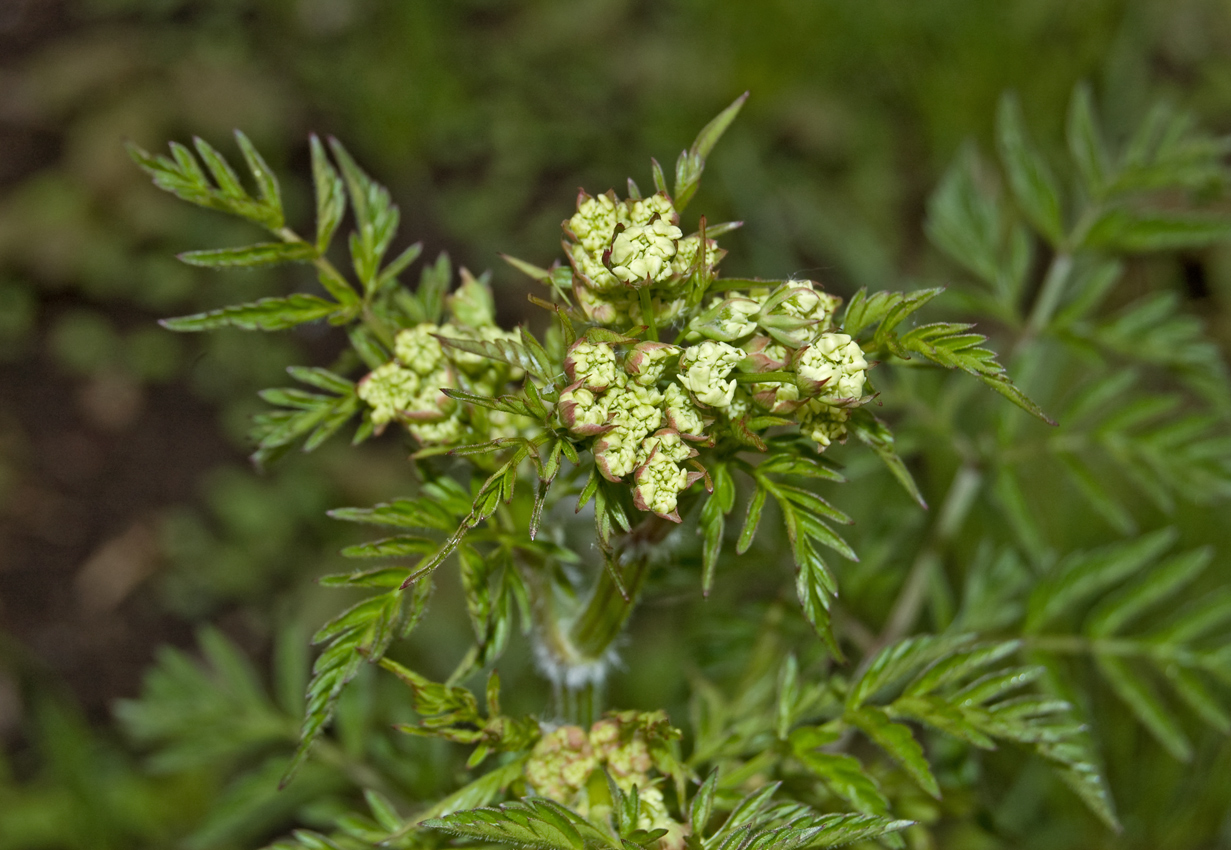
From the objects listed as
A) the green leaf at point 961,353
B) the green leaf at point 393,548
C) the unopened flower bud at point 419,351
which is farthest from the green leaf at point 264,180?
the green leaf at point 961,353

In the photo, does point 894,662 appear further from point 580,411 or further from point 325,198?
point 325,198

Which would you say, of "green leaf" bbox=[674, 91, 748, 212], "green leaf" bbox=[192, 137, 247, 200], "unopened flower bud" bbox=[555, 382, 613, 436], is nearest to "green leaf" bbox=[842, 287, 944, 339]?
"green leaf" bbox=[674, 91, 748, 212]

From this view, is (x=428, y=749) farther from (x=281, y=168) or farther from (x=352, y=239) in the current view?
Answer: (x=281, y=168)

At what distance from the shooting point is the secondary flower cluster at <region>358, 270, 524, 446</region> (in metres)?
1.84

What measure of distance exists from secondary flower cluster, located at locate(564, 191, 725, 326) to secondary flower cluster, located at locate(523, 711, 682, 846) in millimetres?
732

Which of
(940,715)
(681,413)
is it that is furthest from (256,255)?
(940,715)

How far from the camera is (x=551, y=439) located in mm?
1677

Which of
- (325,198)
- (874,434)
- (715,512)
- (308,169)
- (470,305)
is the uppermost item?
(325,198)

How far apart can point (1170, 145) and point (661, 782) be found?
92.1 inches

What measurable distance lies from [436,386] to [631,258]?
45cm

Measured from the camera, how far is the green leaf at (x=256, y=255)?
188 cm

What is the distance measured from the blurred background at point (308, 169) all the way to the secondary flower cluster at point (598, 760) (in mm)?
3122

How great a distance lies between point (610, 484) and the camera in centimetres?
169

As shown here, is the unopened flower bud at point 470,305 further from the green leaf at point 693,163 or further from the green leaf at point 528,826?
the green leaf at point 528,826
